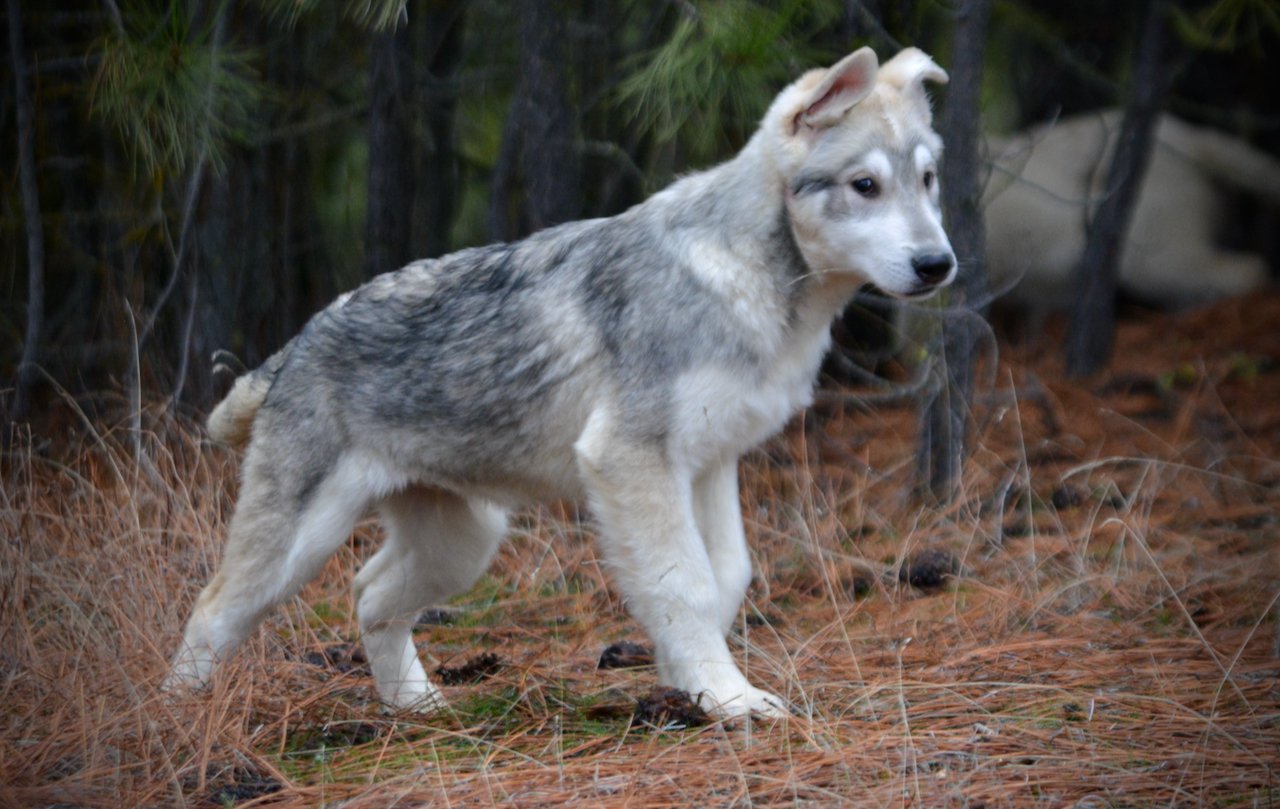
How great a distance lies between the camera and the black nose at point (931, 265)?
416 centimetres

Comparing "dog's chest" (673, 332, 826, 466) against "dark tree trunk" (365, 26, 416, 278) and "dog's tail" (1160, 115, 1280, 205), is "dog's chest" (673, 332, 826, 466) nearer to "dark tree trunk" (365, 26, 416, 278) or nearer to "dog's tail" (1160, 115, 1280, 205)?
"dark tree trunk" (365, 26, 416, 278)

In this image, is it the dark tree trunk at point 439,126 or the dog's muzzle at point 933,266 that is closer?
the dog's muzzle at point 933,266

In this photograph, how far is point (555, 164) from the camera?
6.77 m

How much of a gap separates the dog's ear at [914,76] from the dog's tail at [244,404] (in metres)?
2.41

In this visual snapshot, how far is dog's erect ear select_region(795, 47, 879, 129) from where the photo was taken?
170 inches

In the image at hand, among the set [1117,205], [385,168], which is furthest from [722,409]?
[1117,205]

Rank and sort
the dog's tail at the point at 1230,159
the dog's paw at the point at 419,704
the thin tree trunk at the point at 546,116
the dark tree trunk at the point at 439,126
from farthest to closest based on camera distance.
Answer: the dog's tail at the point at 1230,159 → the dark tree trunk at the point at 439,126 → the thin tree trunk at the point at 546,116 → the dog's paw at the point at 419,704

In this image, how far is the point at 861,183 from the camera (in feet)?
14.1

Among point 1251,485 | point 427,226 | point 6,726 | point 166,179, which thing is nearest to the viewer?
point 6,726

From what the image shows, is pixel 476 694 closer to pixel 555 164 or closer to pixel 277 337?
pixel 555 164

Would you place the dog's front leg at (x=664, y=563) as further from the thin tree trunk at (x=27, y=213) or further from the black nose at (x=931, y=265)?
the thin tree trunk at (x=27, y=213)

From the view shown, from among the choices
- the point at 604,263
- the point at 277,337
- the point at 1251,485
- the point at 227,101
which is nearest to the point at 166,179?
the point at 277,337

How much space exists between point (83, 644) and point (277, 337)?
4.56 meters

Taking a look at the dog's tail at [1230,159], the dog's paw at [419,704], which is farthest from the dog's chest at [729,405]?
the dog's tail at [1230,159]
